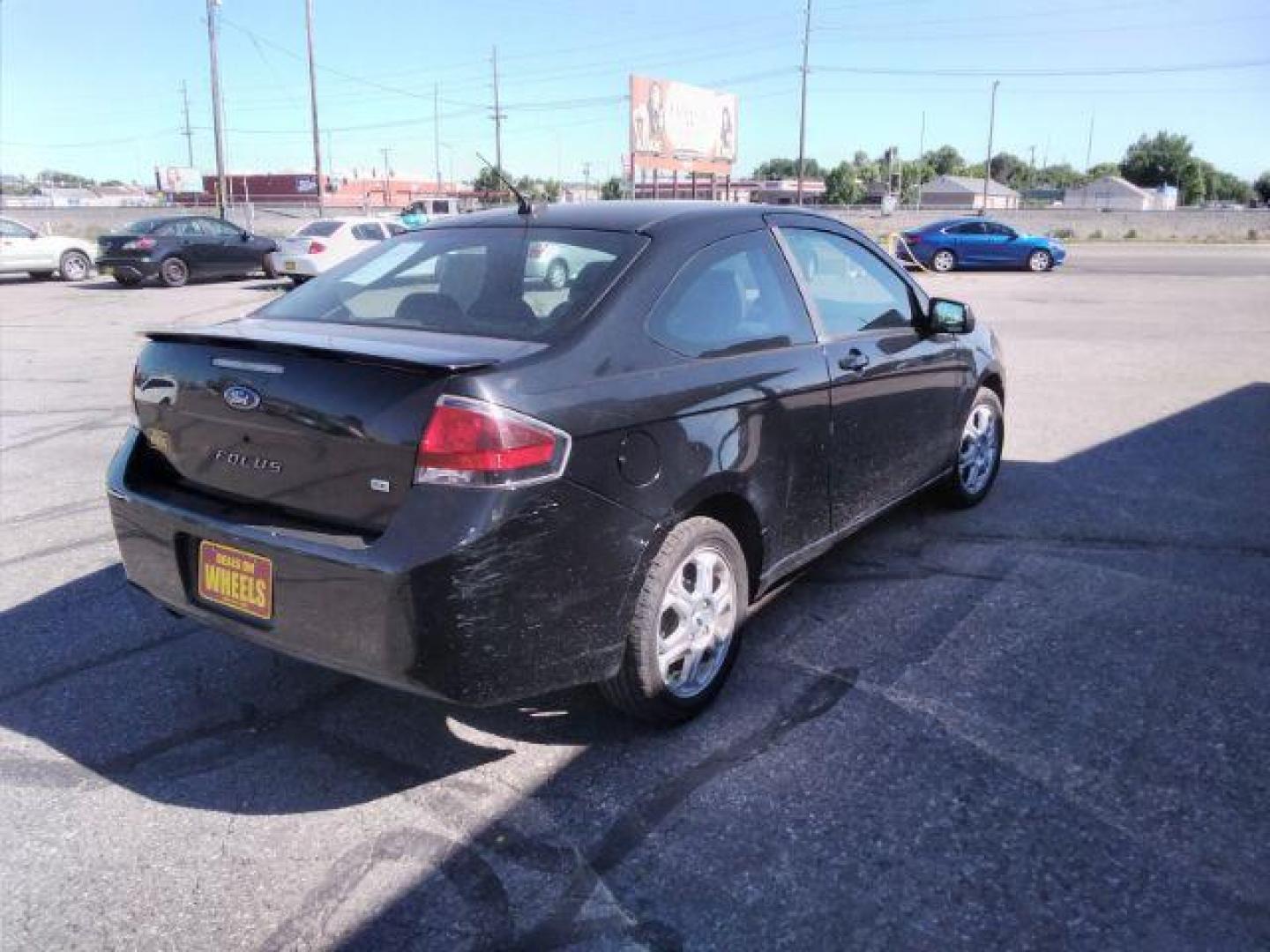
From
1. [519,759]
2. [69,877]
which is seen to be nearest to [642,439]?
[519,759]

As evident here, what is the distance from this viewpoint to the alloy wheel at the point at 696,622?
3.18 m

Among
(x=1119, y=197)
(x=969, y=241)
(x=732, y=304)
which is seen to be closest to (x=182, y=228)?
(x=969, y=241)

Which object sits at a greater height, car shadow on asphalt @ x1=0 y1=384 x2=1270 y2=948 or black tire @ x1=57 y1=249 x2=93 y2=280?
black tire @ x1=57 y1=249 x2=93 y2=280

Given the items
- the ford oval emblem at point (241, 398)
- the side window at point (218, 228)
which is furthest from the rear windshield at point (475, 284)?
the side window at point (218, 228)

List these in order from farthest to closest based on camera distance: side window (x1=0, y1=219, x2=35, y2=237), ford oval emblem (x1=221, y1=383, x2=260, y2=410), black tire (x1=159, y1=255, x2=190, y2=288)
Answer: side window (x1=0, y1=219, x2=35, y2=237)
black tire (x1=159, y1=255, x2=190, y2=288)
ford oval emblem (x1=221, y1=383, x2=260, y2=410)

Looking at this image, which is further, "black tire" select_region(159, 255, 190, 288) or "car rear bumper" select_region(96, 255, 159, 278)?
"black tire" select_region(159, 255, 190, 288)

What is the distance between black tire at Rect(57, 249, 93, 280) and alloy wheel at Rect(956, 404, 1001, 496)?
22.8m

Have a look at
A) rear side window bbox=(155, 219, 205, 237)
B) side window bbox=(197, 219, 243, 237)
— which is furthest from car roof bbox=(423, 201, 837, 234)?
side window bbox=(197, 219, 243, 237)

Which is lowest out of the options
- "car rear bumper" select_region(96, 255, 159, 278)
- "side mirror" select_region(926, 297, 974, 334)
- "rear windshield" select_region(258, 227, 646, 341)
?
"car rear bumper" select_region(96, 255, 159, 278)

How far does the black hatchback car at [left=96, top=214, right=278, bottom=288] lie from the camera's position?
2062 centimetres

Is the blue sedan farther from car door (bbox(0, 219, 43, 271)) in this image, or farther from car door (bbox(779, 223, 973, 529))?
car door (bbox(779, 223, 973, 529))

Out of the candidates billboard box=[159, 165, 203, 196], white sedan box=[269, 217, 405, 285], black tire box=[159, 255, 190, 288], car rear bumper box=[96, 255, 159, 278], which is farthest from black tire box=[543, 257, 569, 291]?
billboard box=[159, 165, 203, 196]

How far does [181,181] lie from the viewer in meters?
64.8

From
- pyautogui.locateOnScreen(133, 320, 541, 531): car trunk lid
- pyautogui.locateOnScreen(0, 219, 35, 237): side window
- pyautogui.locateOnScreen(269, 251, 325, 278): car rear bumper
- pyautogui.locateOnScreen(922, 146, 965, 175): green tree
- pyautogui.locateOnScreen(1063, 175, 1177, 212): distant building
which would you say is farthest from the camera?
pyautogui.locateOnScreen(922, 146, 965, 175): green tree
